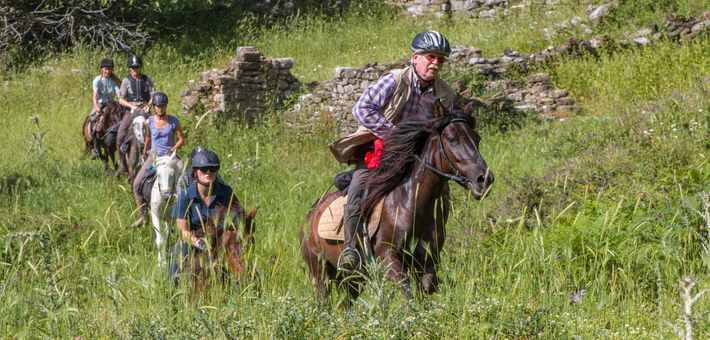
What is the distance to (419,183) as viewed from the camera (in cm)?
432

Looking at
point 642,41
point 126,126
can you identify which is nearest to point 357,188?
point 126,126

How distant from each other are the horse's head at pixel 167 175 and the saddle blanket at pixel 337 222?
2144mm

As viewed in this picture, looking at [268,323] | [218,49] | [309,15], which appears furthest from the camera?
[309,15]

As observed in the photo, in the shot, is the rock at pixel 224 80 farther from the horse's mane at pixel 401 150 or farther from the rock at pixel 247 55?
the horse's mane at pixel 401 150

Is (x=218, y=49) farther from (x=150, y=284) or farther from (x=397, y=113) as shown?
(x=150, y=284)

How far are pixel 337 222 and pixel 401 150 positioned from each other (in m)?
0.77

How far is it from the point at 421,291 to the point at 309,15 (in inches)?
710

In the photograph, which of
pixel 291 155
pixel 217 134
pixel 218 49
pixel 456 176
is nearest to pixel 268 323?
pixel 456 176

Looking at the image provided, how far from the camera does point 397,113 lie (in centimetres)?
484

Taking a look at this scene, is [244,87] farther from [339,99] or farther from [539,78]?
[539,78]

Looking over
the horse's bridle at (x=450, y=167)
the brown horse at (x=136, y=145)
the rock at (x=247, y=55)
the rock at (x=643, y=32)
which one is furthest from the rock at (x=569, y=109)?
the horse's bridle at (x=450, y=167)

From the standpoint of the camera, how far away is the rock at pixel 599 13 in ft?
51.2

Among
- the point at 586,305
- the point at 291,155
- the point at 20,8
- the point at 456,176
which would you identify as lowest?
the point at 291,155

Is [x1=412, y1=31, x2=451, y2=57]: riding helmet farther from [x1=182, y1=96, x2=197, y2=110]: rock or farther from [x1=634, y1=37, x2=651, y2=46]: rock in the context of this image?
[x1=634, y1=37, x2=651, y2=46]: rock
